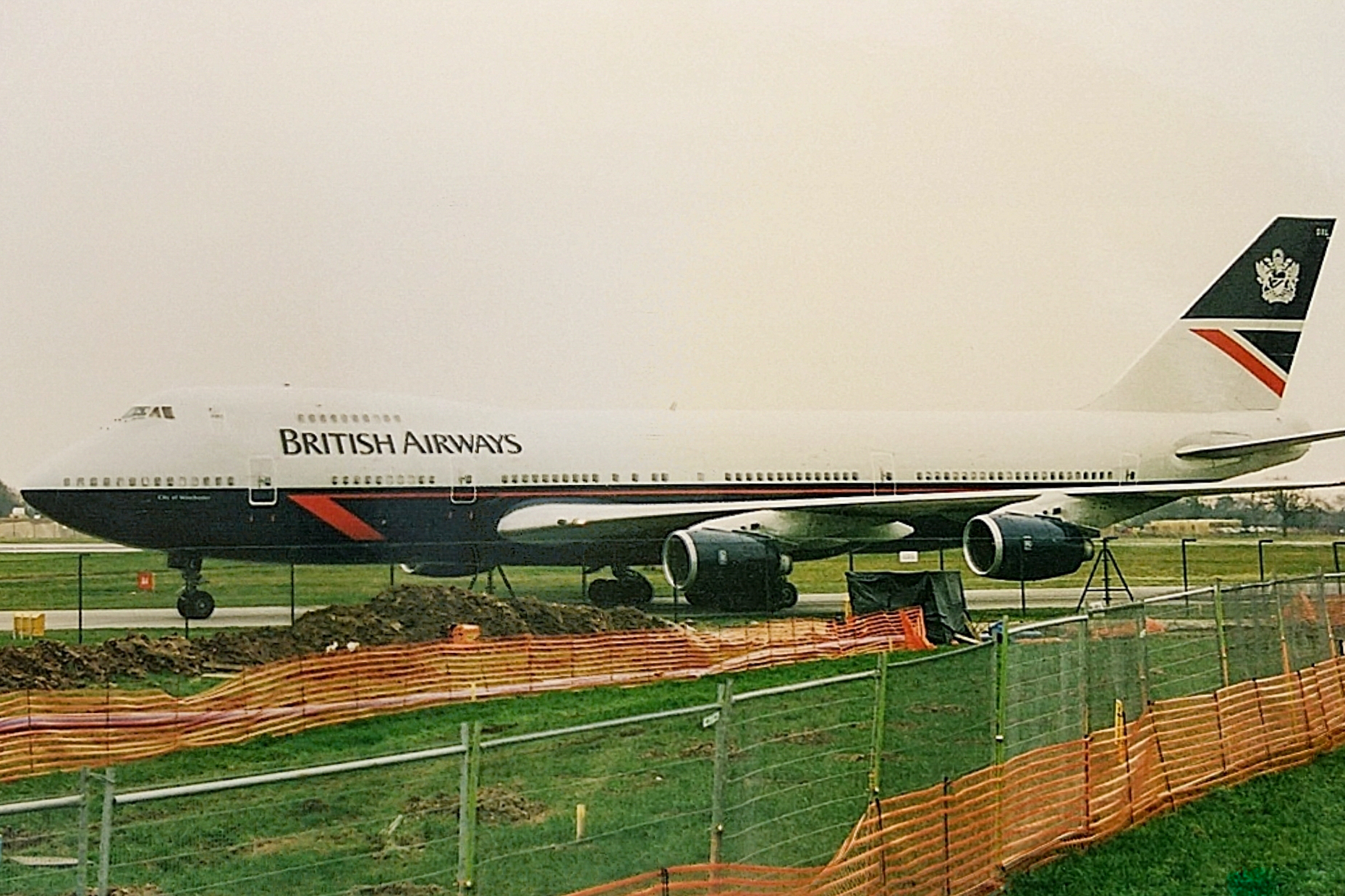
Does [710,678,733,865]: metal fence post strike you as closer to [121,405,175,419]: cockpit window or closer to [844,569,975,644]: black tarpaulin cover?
[844,569,975,644]: black tarpaulin cover

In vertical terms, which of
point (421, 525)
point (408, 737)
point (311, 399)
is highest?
point (311, 399)

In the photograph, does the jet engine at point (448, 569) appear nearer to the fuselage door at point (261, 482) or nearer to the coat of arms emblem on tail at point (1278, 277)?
the fuselage door at point (261, 482)

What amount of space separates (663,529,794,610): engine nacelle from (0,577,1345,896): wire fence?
262 inches

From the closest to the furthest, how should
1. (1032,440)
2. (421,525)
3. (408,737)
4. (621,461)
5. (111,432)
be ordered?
(408,737), (111,432), (421,525), (621,461), (1032,440)

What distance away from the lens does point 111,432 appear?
14.5 metres

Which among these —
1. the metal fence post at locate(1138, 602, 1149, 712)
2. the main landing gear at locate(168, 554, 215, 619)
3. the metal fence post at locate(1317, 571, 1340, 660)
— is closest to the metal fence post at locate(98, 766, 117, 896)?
the metal fence post at locate(1138, 602, 1149, 712)

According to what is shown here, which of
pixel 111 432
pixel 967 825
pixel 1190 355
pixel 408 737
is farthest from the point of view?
pixel 1190 355

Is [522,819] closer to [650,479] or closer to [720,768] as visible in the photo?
[720,768]

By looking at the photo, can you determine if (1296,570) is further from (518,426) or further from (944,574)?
(518,426)

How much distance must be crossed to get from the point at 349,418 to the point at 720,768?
11.1 m

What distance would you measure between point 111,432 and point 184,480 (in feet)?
2.58

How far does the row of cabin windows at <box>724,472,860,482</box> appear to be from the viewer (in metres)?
17.2

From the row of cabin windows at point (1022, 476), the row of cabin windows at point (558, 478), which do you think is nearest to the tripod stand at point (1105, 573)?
the row of cabin windows at point (1022, 476)

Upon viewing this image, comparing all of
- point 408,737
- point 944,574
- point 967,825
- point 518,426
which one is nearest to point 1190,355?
point 944,574
